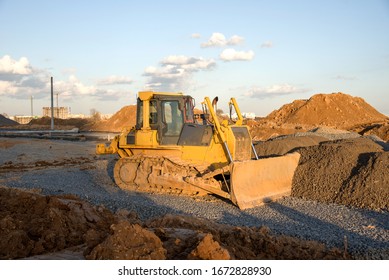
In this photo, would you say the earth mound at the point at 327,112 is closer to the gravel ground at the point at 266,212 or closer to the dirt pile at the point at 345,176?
the dirt pile at the point at 345,176

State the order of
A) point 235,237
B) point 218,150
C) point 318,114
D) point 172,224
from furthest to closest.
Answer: point 318,114 → point 218,150 → point 172,224 → point 235,237

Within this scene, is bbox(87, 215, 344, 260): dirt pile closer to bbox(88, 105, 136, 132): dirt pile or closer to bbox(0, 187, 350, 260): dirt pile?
bbox(0, 187, 350, 260): dirt pile

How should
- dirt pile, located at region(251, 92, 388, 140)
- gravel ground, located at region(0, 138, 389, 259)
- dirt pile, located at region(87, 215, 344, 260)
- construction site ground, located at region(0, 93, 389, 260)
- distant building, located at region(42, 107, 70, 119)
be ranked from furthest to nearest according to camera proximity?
distant building, located at region(42, 107, 70, 119)
dirt pile, located at region(251, 92, 388, 140)
gravel ground, located at region(0, 138, 389, 259)
construction site ground, located at region(0, 93, 389, 260)
dirt pile, located at region(87, 215, 344, 260)

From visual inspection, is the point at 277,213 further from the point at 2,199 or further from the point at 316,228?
the point at 2,199

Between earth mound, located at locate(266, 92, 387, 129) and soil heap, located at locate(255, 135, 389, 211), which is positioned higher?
earth mound, located at locate(266, 92, 387, 129)

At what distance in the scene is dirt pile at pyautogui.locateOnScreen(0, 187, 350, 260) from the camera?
15.1 feet

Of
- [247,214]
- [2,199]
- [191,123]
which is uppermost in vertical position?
[191,123]

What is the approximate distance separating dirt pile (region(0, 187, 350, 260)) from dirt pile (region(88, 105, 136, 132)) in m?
47.7

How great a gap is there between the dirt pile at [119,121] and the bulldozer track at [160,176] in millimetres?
43010

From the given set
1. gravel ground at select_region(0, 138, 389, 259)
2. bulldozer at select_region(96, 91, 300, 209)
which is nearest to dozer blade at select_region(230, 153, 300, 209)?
bulldozer at select_region(96, 91, 300, 209)

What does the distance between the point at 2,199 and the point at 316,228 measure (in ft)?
17.7

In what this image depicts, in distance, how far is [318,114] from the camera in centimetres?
4144

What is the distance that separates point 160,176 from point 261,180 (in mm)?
2477
